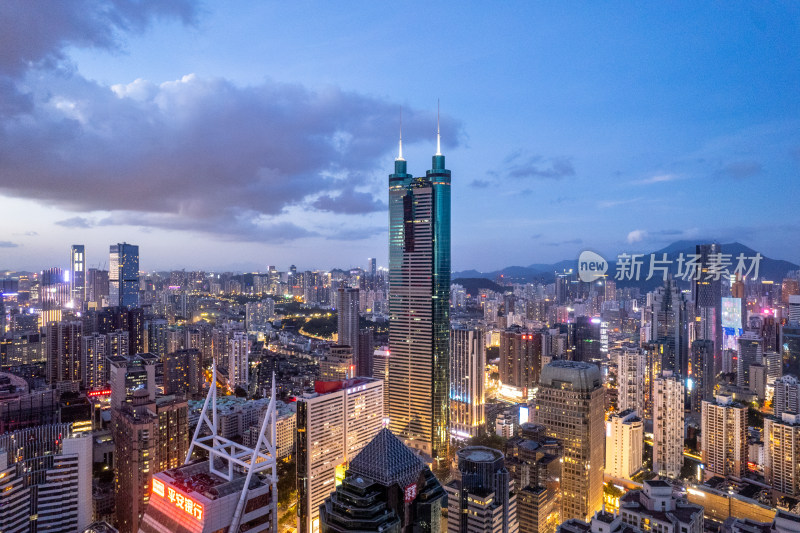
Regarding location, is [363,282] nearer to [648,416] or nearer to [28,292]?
[28,292]

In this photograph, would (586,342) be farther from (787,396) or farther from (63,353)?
(63,353)

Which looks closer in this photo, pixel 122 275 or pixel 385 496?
pixel 385 496

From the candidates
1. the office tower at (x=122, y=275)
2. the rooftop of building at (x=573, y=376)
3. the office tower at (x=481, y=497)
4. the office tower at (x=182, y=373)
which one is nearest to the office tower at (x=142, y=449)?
the office tower at (x=481, y=497)

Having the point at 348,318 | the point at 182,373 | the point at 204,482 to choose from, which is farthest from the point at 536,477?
the point at 182,373

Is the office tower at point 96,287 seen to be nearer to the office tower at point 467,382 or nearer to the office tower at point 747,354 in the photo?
the office tower at point 467,382

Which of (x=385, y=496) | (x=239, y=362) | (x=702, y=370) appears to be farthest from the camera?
→ (x=239, y=362)

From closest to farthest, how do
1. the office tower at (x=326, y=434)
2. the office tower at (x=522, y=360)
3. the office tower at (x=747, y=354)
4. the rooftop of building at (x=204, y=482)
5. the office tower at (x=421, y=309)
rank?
the rooftop of building at (x=204, y=482)
the office tower at (x=326, y=434)
the office tower at (x=421, y=309)
the office tower at (x=747, y=354)
the office tower at (x=522, y=360)

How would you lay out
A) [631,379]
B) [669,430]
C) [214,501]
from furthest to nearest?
1. [631,379]
2. [669,430]
3. [214,501]
